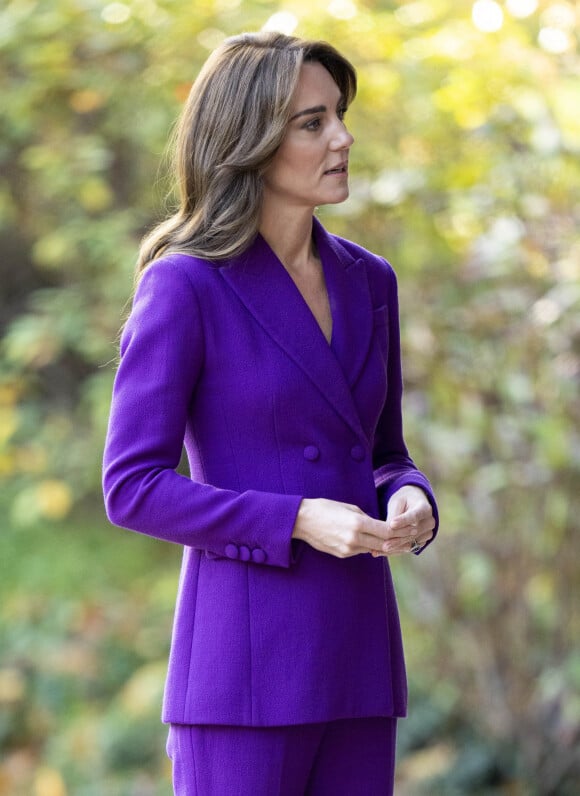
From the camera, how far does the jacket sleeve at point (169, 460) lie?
1691 mm

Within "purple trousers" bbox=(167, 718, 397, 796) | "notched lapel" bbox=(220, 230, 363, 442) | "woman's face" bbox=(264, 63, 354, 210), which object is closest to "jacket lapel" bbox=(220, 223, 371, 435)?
"notched lapel" bbox=(220, 230, 363, 442)

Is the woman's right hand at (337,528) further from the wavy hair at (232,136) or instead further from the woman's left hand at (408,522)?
the wavy hair at (232,136)

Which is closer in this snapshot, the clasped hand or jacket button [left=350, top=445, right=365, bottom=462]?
the clasped hand

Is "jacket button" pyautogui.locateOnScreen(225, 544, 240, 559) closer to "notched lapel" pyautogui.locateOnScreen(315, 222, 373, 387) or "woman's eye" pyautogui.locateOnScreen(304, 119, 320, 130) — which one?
"notched lapel" pyautogui.locateOnScreen(315, 222, 373, 387)

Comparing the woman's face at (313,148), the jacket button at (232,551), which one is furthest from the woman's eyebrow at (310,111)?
the jacket button at (232,551)

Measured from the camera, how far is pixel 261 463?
1.77 m

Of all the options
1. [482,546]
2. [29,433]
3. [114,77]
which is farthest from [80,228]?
[482,546]

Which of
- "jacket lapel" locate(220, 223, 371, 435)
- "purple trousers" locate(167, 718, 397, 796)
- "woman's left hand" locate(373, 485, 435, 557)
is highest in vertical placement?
"jacket lapel" locate(220, 223, 371, 435)

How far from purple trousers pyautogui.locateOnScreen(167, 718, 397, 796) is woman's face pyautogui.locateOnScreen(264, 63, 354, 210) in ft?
2.50

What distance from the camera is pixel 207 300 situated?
176 centimetres

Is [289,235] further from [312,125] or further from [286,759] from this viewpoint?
[286,759]

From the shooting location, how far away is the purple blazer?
67.2 inches

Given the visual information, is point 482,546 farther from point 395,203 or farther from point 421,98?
point 421,98

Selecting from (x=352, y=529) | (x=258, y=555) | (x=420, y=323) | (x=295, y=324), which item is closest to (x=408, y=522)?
(x=352, y=529)
